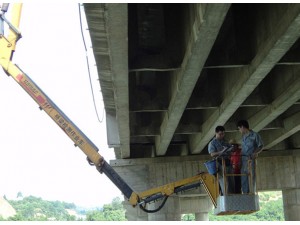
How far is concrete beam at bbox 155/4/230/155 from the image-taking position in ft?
27.9

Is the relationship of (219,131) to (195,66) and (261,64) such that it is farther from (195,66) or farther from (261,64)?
(261,64)

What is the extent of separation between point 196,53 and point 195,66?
71 centimetres

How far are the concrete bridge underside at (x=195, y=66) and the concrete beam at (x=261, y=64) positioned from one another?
2 cm

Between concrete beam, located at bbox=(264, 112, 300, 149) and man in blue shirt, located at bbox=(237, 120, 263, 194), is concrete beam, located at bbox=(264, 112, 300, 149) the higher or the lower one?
the higher one

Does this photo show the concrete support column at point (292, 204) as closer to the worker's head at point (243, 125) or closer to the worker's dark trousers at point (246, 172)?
the worker's dark trousers at point (246, 172)

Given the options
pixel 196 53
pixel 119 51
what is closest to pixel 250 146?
pixel 196 53

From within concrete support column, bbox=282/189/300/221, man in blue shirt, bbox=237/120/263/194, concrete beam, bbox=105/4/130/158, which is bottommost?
man in blue shirt, bbox=237/120/263/194

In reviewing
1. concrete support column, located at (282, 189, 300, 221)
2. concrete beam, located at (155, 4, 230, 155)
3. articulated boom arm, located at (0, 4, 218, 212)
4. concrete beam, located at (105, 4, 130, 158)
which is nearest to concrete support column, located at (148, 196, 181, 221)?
concrete support column, located at (282, 189, 300, 221)

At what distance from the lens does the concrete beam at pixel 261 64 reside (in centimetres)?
903

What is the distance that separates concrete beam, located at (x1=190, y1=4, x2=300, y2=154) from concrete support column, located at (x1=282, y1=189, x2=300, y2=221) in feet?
24.1

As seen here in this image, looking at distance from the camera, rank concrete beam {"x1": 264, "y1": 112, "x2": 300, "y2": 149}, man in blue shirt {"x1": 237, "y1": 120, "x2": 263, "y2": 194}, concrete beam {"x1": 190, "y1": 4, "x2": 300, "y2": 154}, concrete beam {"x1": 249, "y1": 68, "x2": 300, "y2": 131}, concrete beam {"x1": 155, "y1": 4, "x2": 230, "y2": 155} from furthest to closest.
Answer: concrete beam {"x1": 264, "y1": 112, "x2": 300, "y2": 149} → concrete beam {"x1": 249, "y1": 68, "x2": 300, "y2": 131} → man in blue shirt {"x1": 237, "y1": 120, "x2": 263, "y2": 194} → concrete beam {"x1": 190, "y1": 4, "x2": 300, "y2": 154} → concrete beam {"x1": 155, "y1": 4, "x2": 230, "y2": 155}

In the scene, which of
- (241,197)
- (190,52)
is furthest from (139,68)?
(241,197)

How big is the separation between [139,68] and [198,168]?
11.0 metres

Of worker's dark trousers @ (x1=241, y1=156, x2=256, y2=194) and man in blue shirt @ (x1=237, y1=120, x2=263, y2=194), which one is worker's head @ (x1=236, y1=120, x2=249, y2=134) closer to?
man in blue shirt @ (x1=237, y1=120, x2=263, y2=194)
